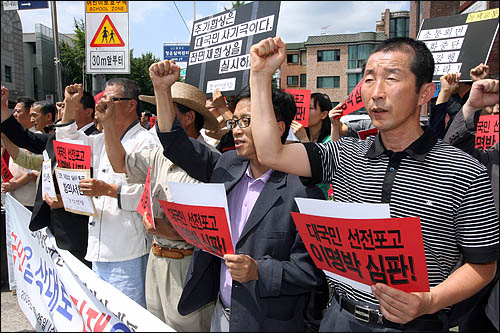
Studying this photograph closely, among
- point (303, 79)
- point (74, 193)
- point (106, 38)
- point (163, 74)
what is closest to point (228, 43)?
point (163, 74)

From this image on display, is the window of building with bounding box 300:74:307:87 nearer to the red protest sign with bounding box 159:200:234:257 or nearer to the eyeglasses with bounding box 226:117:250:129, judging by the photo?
the eyeglasses with bounding box 226:117:250:129

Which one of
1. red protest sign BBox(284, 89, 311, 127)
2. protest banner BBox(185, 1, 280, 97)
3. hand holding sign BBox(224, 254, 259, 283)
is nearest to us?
hand holding sign BBox(224, 254, 259, 283)

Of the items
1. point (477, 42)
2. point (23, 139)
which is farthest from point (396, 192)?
point (23, 139)

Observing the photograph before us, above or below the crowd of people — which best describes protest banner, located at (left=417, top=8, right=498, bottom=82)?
above

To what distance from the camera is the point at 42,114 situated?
5.12 metres

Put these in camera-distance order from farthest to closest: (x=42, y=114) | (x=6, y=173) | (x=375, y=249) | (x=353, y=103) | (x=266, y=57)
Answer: (x=42, y=114) < (x=6, y=173) < (x=353, y=103) < (x=266, y=57) < (x=375, y=249)

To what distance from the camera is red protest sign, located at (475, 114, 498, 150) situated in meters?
3.51

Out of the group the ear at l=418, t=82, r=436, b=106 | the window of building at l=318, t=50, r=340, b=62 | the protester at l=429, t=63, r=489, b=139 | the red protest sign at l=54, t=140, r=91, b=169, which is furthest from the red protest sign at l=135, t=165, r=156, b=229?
the window of building at l=318, t=50, r=340, b=62

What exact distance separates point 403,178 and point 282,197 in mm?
609

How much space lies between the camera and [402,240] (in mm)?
1293

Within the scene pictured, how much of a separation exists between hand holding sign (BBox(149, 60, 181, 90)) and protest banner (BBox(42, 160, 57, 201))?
1539mm

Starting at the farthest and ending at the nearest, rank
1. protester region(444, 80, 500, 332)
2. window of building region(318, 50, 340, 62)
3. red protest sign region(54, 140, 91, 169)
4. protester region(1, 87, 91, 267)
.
→ window of building region(318, 50, 340, 62) → protester region(1, 87, 91, 267) → red protest sign region(54, 140, 91, 169) → protester region(444, 80, 500, 332)

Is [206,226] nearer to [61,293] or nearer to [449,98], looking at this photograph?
[61,293]

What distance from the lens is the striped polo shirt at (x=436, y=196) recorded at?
1.41 m
